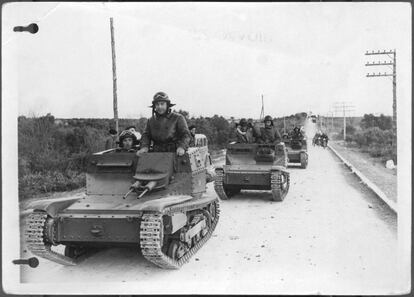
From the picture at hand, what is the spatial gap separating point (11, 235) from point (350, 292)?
4.31m

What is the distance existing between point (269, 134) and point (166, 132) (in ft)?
22.7

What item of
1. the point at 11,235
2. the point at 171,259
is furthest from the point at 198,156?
the point at 11,235

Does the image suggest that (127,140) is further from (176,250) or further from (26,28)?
(26,28)

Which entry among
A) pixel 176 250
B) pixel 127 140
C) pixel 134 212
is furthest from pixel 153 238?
pixel 127 140

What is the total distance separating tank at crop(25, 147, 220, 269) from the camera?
22.4 ft

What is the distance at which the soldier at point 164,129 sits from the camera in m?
8.40

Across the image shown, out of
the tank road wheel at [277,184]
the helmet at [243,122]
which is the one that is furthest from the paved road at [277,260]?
the helmet at [243,122]

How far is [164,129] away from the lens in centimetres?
850

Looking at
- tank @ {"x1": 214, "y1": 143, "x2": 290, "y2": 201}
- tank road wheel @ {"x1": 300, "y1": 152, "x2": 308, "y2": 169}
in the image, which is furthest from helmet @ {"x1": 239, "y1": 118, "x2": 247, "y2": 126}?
tank road wheel @ {"x1": 300, "y1": 152, "x2": 308, "y2": 169}

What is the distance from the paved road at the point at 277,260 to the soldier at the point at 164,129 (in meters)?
1.85

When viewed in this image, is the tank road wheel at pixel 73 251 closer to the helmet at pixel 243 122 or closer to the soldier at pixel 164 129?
the soldier at pixel 164 129

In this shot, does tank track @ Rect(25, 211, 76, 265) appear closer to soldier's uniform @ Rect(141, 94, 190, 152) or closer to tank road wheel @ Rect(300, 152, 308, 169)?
soldier's uniform @ Rect(141, 94, 190, 152)

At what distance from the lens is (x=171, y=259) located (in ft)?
23.1

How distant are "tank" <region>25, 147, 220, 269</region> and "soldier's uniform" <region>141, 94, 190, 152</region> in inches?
14.2
